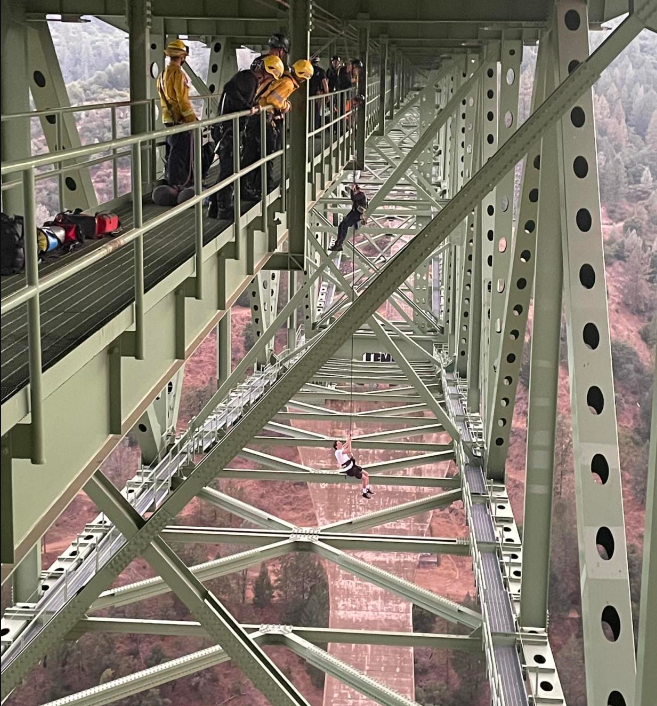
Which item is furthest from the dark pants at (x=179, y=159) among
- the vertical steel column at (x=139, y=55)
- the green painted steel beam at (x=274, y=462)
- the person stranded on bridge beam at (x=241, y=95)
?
the green painted steel beam at (x=274, y=462)

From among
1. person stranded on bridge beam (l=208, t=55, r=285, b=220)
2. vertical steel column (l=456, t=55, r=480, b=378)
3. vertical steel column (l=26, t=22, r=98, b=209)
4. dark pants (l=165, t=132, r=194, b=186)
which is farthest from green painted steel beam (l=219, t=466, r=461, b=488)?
person stranded on bridge beam (l=208, t=55, r=285, b=220)

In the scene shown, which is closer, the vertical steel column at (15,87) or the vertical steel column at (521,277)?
the vertical steel column at (521,277)

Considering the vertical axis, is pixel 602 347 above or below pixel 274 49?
below

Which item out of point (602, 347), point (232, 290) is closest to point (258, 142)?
point (232, 290)

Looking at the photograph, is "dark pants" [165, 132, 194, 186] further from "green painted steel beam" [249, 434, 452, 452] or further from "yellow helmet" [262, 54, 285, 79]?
"green painted steel beam" [249, 434, 452, 452]

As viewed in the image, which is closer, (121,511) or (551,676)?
(121,511)

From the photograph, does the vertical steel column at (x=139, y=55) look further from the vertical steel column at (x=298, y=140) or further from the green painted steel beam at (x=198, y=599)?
the green painted steel beam at (x=198, y=599)

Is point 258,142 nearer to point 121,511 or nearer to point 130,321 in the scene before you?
point 121,511
